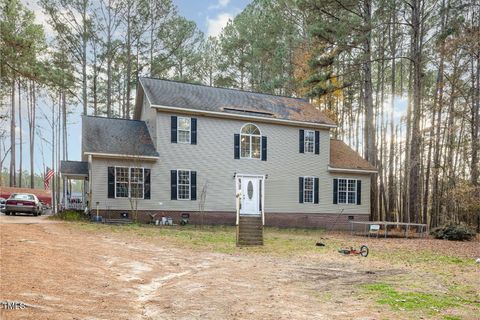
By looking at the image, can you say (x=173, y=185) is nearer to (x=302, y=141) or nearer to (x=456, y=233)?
(x=302, y=141)

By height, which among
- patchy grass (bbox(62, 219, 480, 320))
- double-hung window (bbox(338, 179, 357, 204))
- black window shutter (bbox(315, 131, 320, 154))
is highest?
black window shutter (bbox(315, 131, 320, 154))

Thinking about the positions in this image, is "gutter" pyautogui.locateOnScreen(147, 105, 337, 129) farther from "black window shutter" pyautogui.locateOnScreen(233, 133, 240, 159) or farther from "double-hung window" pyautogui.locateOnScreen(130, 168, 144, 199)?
"double-hung window" pyautogui.locateOnScreen(130, 168, 144, 199)

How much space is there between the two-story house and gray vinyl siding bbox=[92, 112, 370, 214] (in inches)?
2.1

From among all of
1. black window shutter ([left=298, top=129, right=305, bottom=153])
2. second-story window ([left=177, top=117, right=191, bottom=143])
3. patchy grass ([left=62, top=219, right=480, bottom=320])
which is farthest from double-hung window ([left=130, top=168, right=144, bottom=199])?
black window shutter ([left=298, top=129, right=305, bottom=153])

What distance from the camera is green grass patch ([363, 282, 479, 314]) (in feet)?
19.6

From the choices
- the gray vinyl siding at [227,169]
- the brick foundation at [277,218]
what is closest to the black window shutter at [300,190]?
the gray vinyl siding at [227,169]

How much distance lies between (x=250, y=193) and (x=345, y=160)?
7078 millimetres

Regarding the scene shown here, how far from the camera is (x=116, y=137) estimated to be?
20203 millimetres

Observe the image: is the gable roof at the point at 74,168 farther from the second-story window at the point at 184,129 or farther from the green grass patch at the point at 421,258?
the green grass patch at the point at 421,258

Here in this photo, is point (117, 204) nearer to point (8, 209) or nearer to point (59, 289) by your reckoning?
point (8, 209)

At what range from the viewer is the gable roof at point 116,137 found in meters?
19.0

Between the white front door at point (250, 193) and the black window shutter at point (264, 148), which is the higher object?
the black window shutter at point (264, 148)

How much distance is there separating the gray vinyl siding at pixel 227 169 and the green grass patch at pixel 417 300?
14427mm

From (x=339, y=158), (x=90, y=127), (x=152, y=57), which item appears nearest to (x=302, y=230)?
(x=339, y=158)
